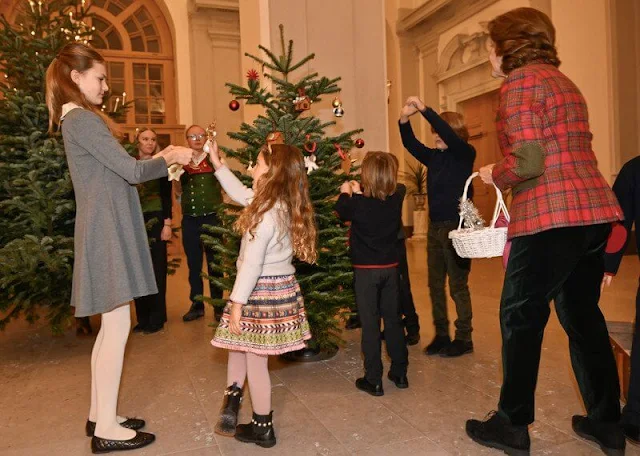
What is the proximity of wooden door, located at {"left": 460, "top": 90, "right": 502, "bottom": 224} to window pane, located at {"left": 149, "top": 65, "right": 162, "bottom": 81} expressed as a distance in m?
7.21

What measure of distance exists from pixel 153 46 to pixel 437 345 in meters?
11.2

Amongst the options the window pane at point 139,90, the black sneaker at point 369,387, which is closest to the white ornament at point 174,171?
the black sneaker at point 369,387

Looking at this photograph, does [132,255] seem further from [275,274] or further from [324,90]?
[324,90]

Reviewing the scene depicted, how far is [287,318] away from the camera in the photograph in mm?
2658

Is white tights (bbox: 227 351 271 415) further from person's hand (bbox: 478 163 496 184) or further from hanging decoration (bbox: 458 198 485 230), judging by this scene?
person's hand (bbox: 478 163 496 184)

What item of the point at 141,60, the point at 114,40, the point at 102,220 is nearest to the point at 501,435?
the point at 102,220

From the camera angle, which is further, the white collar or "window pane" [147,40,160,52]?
"window pane" [147,40,160,52]

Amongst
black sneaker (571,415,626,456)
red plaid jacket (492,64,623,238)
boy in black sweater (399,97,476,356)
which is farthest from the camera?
boy in black sweater (399,97,476,356)

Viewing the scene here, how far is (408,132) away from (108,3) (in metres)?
10.8

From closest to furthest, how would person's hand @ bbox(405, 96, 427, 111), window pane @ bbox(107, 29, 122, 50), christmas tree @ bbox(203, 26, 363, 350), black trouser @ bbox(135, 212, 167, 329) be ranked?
person's hand @ bbox(405, 96, 427, 111) < christmas tree @ bbox(203, 26, 363, 350) < black trouser @ bbox(135, 212, 167, 329) < window pane @ bbox(107, 29, 122, 50)

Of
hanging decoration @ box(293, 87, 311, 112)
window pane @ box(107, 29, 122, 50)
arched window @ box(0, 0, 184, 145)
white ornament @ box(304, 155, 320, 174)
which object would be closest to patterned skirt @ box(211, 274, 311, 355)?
white ornament @ box(304, 155, 320, 174)

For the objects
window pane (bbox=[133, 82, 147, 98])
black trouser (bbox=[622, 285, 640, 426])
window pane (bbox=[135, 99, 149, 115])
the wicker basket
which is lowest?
black trouser (bbox=[622, 285, 640, 426])

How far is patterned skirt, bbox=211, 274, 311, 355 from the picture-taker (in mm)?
2596

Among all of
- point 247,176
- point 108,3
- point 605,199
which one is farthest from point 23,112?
point 108,3
